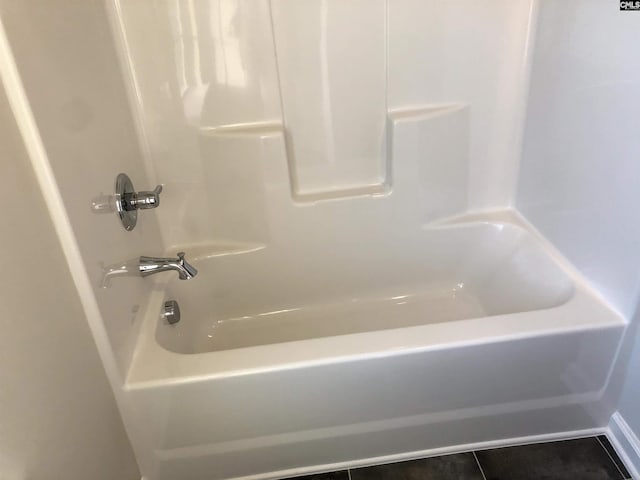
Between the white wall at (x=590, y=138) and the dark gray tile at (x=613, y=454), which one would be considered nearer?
the white wall at (x=590, y=138)

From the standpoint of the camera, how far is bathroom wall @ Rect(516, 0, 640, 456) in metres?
1.25

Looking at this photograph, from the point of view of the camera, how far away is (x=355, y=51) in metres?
1.66

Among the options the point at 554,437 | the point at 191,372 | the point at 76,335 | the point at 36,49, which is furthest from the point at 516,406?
the point at 36,49

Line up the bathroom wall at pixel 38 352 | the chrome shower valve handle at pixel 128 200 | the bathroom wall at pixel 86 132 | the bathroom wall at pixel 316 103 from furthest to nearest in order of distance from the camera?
the bathroom wall at pixel 316 103 → the chrome shower valve handle at pixel 128 200 → the bathroom wall at pixel 86 132 → the bathroom wall at pixel 38 352

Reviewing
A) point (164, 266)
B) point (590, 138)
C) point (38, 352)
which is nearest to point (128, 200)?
point (164, 266)

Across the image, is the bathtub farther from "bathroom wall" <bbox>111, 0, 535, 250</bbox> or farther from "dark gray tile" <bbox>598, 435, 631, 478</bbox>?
"bathroom wall" <bbox>111, 0, 535, 250</bbox>

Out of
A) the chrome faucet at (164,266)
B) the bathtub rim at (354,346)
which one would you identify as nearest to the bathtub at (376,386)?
the bathtub rim at (354,346)

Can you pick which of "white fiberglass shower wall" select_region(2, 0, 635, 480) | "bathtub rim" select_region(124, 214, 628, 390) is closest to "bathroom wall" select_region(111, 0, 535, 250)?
"white fiberglass shower wall" select_region(2, 0, 635, 480)

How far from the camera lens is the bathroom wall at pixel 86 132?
999 mm

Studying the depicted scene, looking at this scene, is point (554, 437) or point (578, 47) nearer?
point (578, 47)

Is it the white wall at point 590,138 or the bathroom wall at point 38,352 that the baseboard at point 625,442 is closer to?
the white wall at point 590,138

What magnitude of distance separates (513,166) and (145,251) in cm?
134

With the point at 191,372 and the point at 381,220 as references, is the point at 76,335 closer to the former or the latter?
the point at 191,372

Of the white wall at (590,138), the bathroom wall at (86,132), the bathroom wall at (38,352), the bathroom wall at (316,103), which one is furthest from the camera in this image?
the bathroom wall at (316,103)
